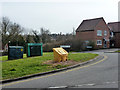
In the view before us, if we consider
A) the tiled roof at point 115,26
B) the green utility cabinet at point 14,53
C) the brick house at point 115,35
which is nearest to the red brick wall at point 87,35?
the brick house at point 115,35

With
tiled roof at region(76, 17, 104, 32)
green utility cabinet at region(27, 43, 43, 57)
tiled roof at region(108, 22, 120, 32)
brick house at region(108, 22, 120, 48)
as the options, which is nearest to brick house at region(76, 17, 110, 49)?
tiled roof at region(76, 17, 104, 32)

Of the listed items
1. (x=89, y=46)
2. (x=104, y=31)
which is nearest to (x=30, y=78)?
(x=89, y=46)

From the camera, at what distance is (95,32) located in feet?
134

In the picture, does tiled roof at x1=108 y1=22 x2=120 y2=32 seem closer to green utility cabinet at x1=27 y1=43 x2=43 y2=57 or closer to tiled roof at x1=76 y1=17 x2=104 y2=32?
tiled roof at x1=76 y1=17 x2=104 y2=32

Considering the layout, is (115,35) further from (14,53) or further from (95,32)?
(14,53)

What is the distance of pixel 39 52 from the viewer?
56.9 feet

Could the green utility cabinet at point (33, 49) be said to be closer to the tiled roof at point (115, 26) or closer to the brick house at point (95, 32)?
the brick house at point (95, 32)

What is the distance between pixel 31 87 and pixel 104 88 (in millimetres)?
2685

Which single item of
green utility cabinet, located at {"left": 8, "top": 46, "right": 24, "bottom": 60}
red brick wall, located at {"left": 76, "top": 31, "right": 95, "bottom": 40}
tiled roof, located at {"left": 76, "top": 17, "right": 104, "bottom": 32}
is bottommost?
green utility cabinet, located at {"left": 8, "top": 46, "right": 24, "bottom": 60}

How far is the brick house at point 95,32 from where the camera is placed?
41.0 metres

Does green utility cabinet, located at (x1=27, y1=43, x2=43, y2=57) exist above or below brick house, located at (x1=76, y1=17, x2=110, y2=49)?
below

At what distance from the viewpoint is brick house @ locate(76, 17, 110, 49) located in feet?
134

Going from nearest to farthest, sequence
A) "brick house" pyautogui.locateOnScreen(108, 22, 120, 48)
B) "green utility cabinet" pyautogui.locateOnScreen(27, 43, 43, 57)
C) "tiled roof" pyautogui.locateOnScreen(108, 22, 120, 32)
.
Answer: "green utility cabinet" pyautogui.locateOnScreen(27, 43, 43, 57) → "brick house" pyautogui.locateOnScreen(108, 22, 120, 48) → "tiled roof" pyautogui.locateOnScreen(108, 22, 120, 32)

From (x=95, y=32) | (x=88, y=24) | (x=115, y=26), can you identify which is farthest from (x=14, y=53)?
(x=115, y=26)
